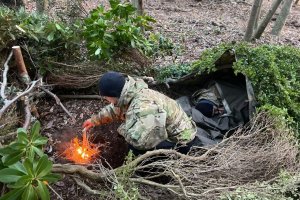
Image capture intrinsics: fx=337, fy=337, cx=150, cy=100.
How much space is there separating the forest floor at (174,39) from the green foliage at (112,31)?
77cm

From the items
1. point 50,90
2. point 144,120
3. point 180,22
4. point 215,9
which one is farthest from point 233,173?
point 215,9

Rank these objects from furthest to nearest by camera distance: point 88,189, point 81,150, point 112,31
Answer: point 112,31, point 81,150, point 88,189

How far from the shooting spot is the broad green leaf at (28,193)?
2373mm

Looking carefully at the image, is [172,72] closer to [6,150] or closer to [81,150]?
[81,150]

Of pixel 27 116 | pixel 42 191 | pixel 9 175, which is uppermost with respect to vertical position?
pixel 9 175

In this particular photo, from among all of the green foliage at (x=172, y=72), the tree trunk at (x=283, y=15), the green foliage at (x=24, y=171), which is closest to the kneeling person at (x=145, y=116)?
the green foliage at (x=24, y=171)

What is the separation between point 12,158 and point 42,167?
0.24 m

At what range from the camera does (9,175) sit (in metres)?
2.38

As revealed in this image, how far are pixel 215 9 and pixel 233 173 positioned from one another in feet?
33.5

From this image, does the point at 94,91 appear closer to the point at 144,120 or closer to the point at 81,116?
the point at 81,116

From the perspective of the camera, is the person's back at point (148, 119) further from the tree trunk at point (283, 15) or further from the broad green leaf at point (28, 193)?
the tree trunk at point (283, 15)

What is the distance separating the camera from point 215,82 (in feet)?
15.8

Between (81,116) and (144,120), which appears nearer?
(144,120)

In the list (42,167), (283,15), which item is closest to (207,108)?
(42,167)
